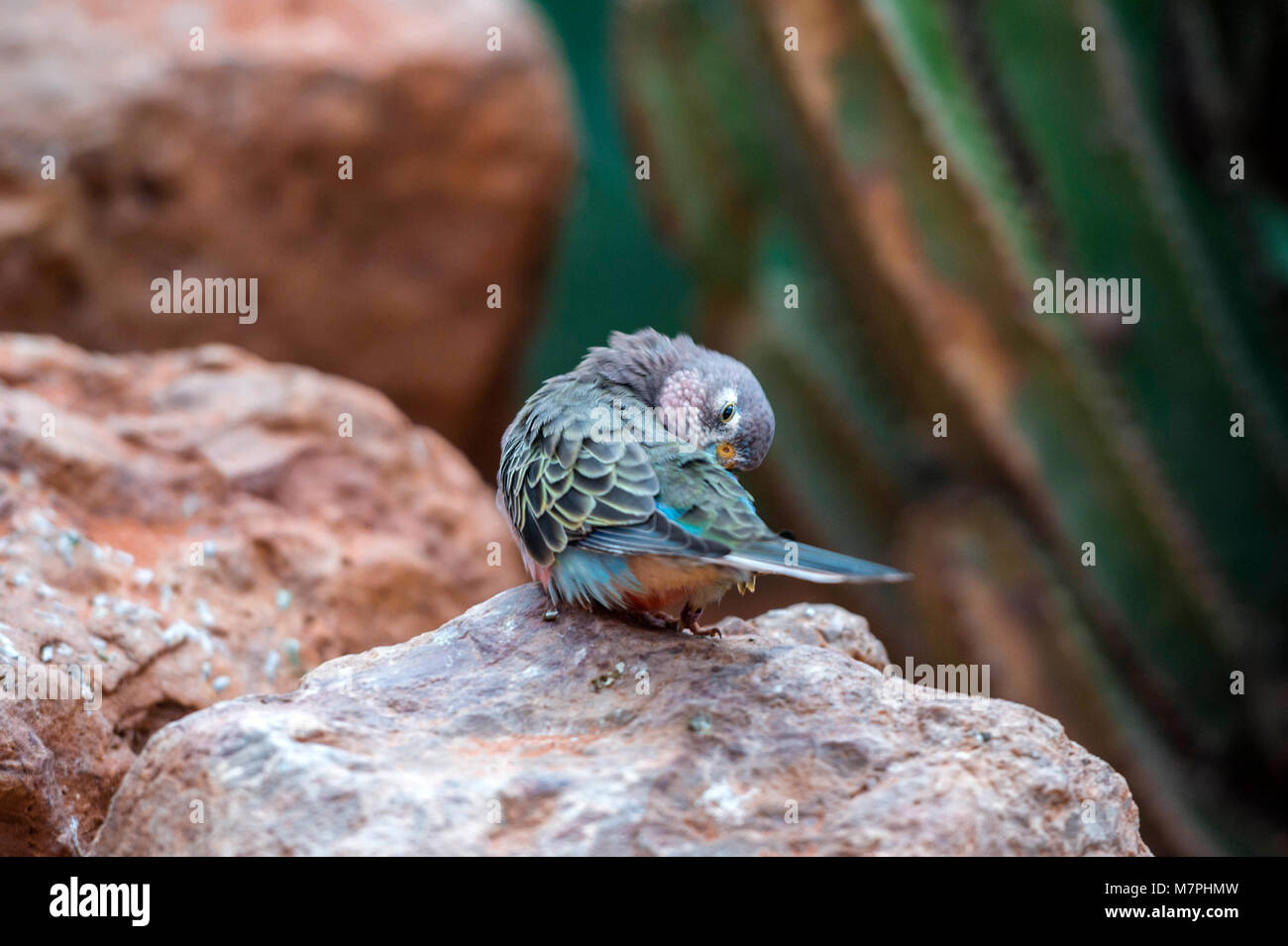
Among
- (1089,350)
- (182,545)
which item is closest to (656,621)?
(182,545)

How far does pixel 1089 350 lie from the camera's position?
6449mm

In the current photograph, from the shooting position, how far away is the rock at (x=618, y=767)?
2477 millimetres

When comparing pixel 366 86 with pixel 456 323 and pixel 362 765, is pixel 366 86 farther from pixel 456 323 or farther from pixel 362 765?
pixel 362 765

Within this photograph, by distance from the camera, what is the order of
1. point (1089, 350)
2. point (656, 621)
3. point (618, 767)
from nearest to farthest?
point (618, 767)
point (656, 621)
point (1089, 350)

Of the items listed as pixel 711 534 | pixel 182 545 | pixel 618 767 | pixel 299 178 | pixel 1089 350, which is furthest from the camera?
pixel 299 178

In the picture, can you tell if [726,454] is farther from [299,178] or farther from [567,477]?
[299,178]

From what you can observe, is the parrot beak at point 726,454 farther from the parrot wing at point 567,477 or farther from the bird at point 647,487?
the parrot wing at point 567,477

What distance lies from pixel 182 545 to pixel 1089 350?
4572 millimetres

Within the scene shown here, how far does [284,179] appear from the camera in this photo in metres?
7.46

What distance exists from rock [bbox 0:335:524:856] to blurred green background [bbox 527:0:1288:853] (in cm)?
263

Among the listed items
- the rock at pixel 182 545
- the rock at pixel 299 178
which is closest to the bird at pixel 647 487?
the rock at pixel 182 545

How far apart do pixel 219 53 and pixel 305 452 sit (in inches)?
139

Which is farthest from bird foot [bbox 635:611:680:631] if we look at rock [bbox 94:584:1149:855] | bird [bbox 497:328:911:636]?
rock [bbox 94:584:1149:855]

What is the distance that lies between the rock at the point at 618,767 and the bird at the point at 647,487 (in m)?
0.21
